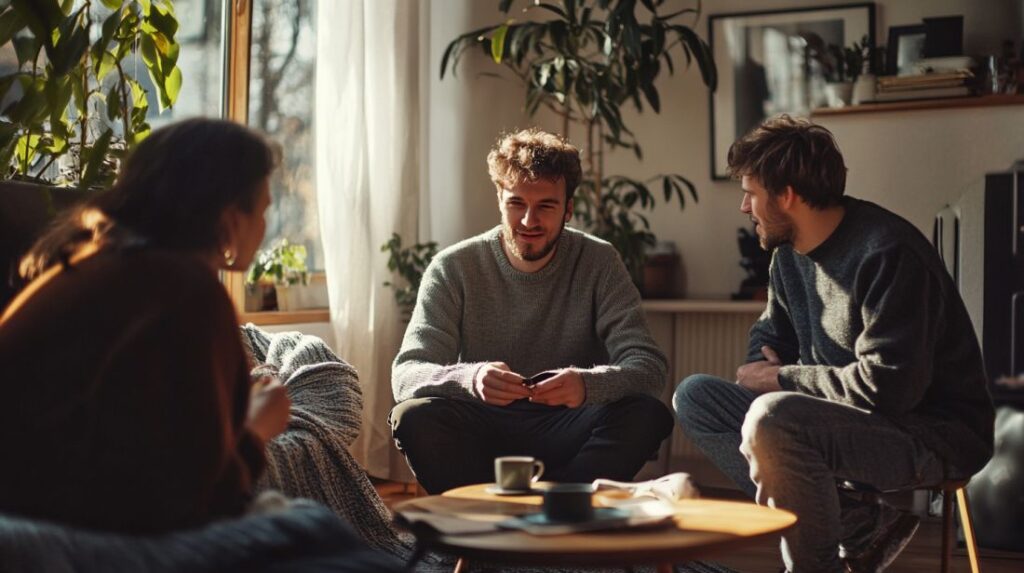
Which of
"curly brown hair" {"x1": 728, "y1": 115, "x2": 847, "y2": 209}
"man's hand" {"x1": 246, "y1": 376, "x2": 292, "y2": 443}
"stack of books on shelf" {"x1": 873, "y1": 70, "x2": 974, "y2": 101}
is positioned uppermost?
"stack of books on shelf" {"x1": 873, "y1": 70, "x2": 974, "y2": 101}

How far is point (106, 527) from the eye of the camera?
4.72ft

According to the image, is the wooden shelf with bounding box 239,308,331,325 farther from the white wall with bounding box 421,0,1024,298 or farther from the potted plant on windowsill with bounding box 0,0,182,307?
the potted plant on windowsill with bounding box 0,0,182,307

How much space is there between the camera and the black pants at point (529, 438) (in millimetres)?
2688

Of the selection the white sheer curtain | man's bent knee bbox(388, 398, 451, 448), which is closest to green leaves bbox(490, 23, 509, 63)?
the white sheer curtain

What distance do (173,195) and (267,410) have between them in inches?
15.1

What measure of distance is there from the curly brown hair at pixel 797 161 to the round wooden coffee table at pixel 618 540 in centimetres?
89

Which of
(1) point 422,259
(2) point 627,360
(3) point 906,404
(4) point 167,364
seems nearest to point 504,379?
(2) point 627,360

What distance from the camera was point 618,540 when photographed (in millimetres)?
1679

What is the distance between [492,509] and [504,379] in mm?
651

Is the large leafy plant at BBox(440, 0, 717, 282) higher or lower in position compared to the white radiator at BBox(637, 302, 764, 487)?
higher

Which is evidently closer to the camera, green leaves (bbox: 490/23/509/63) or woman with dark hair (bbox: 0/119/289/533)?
woman with dark hair (bbox: 0/119/289/533)

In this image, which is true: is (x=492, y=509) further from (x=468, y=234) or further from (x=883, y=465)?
(x=468, y=234)

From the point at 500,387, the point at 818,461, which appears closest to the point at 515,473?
the point at 500,387

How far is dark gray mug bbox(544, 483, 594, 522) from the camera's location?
1.79m
